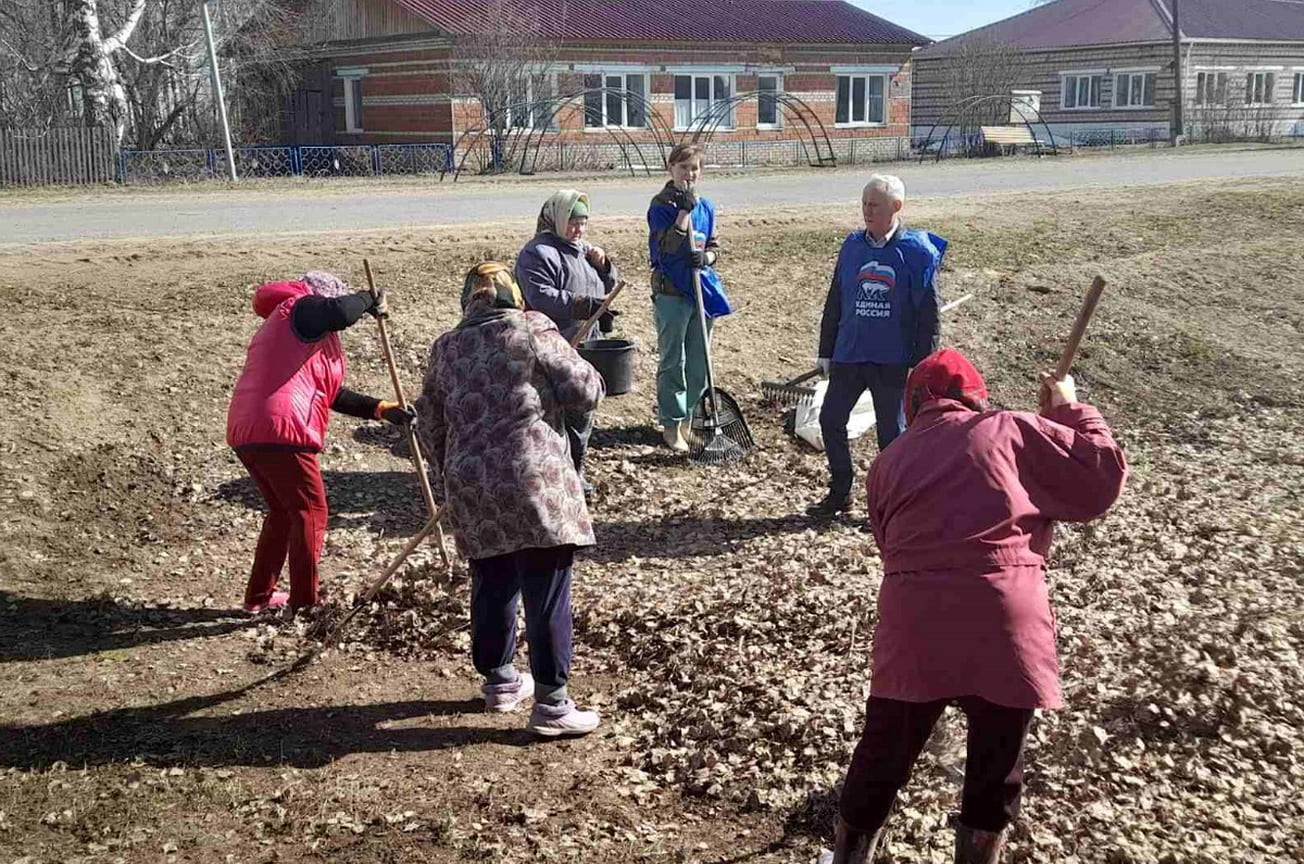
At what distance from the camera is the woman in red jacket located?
5551 millimetres

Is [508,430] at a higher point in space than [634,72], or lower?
lower

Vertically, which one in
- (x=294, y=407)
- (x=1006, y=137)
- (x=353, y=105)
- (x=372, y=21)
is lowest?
(x=294, y=407)

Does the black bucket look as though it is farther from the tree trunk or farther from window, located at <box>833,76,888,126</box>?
window, located at <box>833,76,888,126</box>

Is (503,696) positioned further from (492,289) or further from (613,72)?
(613,72)

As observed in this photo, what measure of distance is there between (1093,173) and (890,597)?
23.1m

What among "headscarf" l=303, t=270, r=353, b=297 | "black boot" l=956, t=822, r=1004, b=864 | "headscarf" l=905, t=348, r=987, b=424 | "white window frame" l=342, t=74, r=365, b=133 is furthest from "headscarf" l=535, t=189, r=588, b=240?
"white window frame" l=342, t=74, r=365, b=133

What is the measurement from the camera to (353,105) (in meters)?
35.9

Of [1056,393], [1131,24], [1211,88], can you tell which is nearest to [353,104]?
[1131,24]

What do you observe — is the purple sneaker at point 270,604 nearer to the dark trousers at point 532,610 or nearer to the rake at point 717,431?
the dark trousers at point 532,610

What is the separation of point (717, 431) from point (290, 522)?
353 centimetres

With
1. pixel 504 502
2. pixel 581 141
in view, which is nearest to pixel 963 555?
pixel 504 502

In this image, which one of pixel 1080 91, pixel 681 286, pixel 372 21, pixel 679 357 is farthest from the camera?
pixel 1080 91

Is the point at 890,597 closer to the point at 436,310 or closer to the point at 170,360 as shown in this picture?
the point at 170,360

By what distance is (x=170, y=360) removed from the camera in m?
9.09
